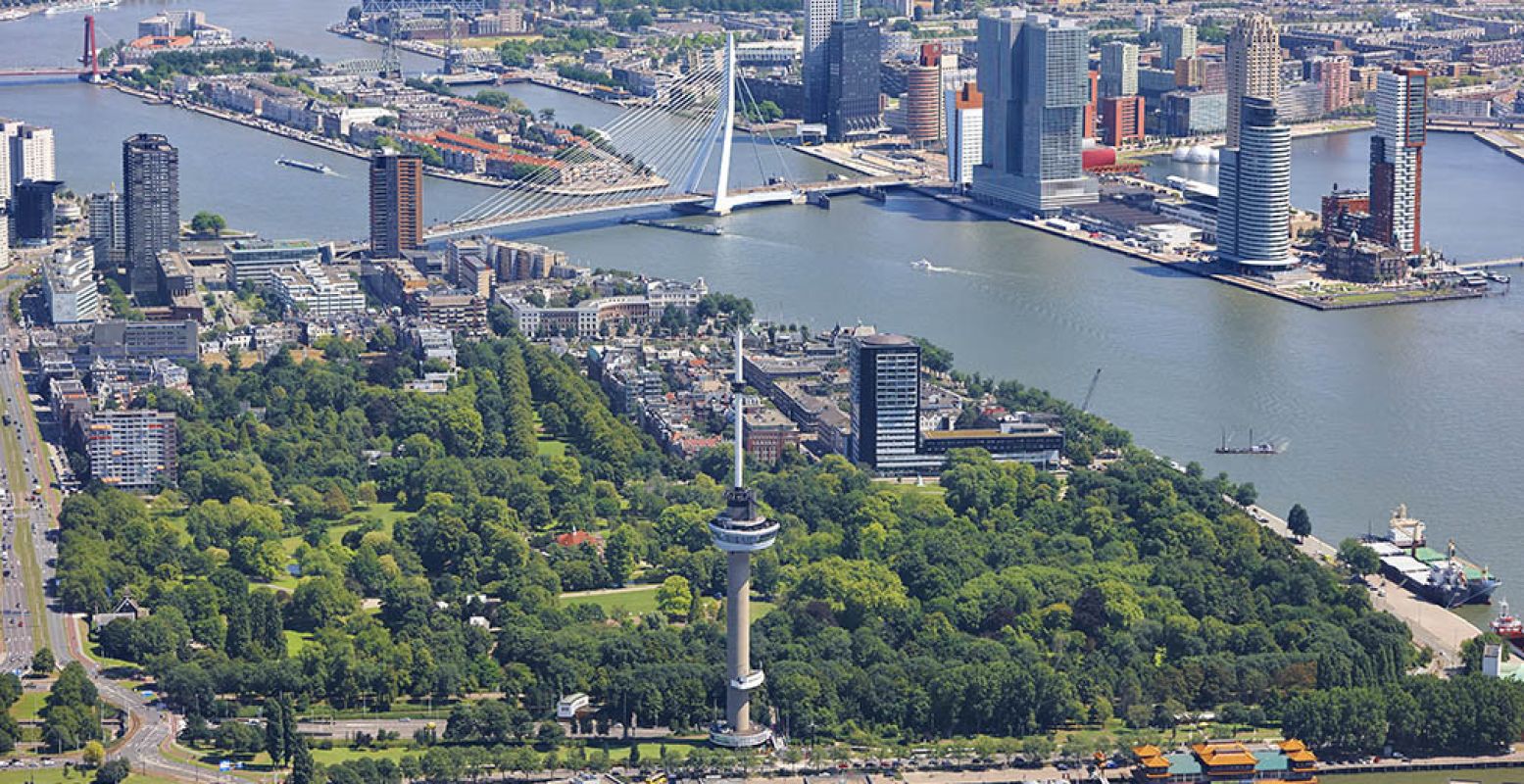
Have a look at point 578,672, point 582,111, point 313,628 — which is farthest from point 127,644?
point 582,111

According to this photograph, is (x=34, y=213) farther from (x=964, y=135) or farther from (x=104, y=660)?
(x=104, y=660)

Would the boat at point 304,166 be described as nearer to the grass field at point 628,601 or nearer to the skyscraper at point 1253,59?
the skyscraper at point 1253,59

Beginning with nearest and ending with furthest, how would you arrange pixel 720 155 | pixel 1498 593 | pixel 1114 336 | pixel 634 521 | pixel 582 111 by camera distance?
pixel 1498 593
pixel 634 521
pixel 1114 336
pixel 720 155
pixel 582 111

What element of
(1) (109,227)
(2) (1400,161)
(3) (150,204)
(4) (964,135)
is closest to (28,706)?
(3) (150,204)

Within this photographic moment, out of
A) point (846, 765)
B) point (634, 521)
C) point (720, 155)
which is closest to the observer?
point (846, 765)

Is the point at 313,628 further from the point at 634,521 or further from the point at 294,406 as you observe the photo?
the point at 294,406

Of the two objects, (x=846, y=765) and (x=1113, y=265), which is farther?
(x=1113, y=265)
